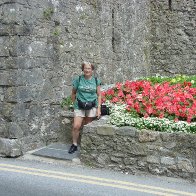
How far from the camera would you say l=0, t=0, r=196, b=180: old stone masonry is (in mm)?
7770

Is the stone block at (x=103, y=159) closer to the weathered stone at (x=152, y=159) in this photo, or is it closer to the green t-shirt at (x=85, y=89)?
the weathered stone at (x=152, y=159)

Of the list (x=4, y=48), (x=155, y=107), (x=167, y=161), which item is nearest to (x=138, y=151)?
(x=167, y=161)

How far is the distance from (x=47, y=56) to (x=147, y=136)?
274 centimetres

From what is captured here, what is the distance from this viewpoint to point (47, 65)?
8.48 m

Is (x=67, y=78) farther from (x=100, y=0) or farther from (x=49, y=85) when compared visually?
(x=100, y=0)

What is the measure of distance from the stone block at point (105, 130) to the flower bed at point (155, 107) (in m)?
0.21

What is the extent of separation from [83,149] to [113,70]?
197 inches

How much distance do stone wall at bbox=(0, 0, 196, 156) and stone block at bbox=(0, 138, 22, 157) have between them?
21mm

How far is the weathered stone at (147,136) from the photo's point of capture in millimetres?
6824

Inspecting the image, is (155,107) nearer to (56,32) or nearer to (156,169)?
(156,169)

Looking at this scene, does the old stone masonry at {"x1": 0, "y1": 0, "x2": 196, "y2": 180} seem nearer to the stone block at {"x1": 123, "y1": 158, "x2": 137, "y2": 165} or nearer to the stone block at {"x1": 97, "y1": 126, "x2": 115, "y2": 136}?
the stone block at {"x1": 97, "y1": 126, "x2": 115, "y2": 136}

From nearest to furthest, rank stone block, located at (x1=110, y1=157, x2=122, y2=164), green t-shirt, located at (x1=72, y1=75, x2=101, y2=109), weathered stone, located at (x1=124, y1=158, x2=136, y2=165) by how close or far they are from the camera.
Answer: weathered stone, located at (x1=124, y1=158, x2=136, y2=165), stone block, located at (x1=110, y1=157, x2=122, y2=164), green t-shirt, located at (x1=72, y1=75, x2=101, y2=109)

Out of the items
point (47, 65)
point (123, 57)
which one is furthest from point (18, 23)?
point (123, 57)

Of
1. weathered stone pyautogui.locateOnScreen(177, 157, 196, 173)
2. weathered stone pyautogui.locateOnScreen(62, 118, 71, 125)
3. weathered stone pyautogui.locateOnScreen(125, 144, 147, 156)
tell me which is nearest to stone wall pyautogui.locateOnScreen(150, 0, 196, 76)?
weathered stone pyautogui.locateOnScreen(62, 118, 71, 125)
